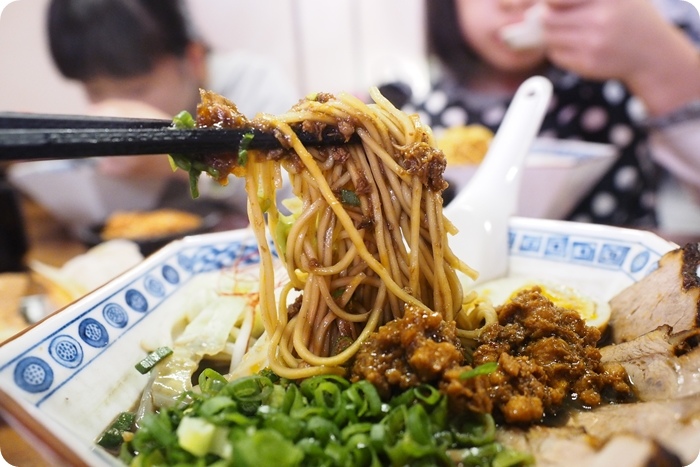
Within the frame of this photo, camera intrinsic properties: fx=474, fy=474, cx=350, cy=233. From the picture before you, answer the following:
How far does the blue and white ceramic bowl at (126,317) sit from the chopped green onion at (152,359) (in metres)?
0.04

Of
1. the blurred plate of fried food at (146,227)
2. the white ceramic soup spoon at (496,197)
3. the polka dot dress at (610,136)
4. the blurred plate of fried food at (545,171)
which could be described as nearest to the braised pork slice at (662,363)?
the white ceramic soup spoon at (496,197)

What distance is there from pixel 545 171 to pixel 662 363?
1820 mm

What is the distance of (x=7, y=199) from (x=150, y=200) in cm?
154

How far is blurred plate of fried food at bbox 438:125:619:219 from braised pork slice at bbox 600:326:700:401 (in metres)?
1.35

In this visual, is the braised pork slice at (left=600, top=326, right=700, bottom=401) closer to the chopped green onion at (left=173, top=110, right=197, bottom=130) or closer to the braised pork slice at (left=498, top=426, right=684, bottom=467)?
the braised pork slice at (left=498, top=426, right=684, bottom=467)

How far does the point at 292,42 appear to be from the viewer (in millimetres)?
6219

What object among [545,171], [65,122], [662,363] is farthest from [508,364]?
[545,171]

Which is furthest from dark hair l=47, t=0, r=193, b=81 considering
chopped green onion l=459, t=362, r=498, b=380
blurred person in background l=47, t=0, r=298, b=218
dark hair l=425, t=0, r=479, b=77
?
chopped green onion l=459, t=362, r=498, b=380

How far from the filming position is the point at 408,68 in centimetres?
576

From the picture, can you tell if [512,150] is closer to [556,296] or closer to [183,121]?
[556,296]

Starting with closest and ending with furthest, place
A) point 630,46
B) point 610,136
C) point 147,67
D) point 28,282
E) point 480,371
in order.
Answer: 1. point 480,371
2. point 28,282
3. point 630,46
4. point 610,136
5. point 147,67

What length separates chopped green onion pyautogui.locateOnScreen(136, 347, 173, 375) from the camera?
1639 mm

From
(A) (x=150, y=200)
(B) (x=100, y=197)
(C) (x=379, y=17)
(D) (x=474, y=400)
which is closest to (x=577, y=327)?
(D) (x=474, y=400)

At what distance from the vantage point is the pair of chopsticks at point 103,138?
1.02 meters
